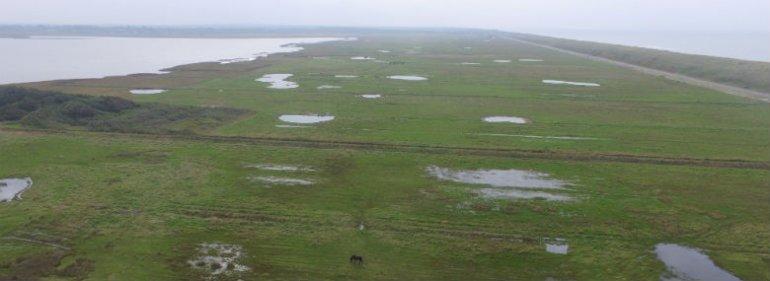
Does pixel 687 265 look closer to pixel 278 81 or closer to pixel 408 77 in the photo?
pixel 278 81

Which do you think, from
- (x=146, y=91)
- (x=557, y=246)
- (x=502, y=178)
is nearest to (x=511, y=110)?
(x=502, y=178)

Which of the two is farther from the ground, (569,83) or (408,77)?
(569,83)

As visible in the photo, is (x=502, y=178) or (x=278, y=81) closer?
(x=502, y=178)

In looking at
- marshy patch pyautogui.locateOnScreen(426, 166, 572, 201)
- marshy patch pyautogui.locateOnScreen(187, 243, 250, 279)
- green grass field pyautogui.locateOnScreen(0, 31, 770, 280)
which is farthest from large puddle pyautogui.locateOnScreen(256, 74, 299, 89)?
marshy patch pyautogui.locateOnScreen(187, 243, 250, 279)

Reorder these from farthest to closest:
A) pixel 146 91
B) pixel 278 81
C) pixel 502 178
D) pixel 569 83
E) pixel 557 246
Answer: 1. pixel 278 81
2. pixel 569 83
3. pixel 146 91
4. pixel 502 178
5. pixel 557 246

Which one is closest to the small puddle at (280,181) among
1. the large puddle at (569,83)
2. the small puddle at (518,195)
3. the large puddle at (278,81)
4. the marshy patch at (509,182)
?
the marshy patch at (509,182)

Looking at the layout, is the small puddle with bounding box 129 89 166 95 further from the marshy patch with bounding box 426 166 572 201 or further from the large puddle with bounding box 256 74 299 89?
the marshy patch with bounding box 426 166 572 201

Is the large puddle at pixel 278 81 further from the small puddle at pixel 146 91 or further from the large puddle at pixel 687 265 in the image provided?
the large puddle at pixel 687 265
